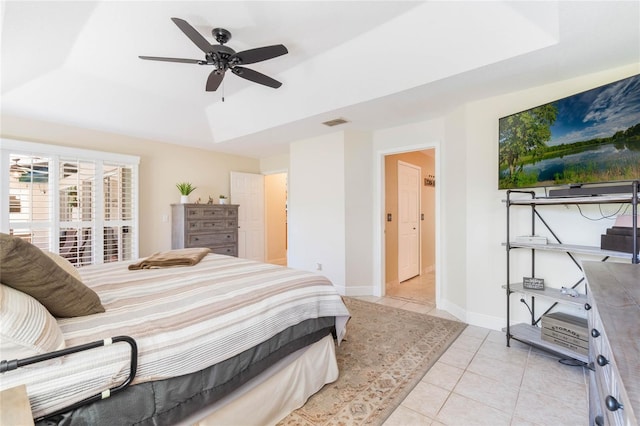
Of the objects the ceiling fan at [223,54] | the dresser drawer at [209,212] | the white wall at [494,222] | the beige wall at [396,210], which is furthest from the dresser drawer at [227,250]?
the white wall at [494,222]

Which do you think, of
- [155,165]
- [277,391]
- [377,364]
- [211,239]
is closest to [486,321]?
[377,364]

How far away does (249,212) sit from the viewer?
593cm

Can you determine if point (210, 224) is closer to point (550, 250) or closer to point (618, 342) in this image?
point (550, 250)

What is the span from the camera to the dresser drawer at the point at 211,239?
4600 millimetres

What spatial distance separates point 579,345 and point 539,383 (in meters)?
0.49

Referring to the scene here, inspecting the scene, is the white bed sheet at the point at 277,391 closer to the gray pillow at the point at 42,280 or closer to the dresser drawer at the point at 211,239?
the gray pillow at the point at 42,280

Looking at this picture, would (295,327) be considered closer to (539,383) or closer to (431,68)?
(539,383)

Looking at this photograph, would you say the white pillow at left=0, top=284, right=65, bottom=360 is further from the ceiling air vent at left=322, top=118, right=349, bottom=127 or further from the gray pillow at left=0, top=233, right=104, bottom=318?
the ceiling air vent at left=322, top=118, right=349, bottom=127

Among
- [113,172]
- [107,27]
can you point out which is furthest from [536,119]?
[113,172]

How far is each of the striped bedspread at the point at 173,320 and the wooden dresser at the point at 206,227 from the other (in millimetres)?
2268

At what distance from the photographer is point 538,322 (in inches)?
108

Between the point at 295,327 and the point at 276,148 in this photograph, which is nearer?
the point at 295,327

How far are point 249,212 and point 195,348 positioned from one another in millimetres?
4817

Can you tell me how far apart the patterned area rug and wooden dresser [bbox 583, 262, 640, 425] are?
1177 mm
